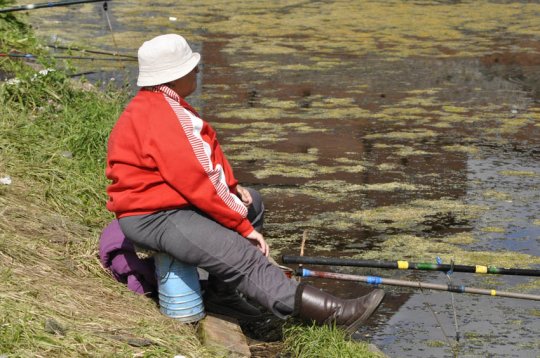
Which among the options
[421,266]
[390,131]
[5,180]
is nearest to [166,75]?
[421,266]

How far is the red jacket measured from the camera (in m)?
4.23

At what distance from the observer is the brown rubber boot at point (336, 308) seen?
4.42 metres

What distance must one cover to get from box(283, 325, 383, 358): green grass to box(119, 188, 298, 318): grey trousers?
0.17 metres

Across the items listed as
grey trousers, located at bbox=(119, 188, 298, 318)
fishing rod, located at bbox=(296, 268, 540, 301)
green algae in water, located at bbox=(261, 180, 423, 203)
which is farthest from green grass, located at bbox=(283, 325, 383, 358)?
green algae in water, located at bbox=(261, 180, 423, 203)

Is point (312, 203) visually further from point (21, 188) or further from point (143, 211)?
point (143, 211)

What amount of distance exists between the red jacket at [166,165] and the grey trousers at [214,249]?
0.05m

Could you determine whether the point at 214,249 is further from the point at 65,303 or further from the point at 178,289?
the point at 65,303

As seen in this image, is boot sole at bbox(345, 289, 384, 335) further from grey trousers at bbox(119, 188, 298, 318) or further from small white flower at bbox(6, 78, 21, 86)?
small white flower at bbox(6, 78, 21, 86)

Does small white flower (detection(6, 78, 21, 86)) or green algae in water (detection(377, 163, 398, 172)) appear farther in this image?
green algae in water (detection(377, 163, 398, 172))

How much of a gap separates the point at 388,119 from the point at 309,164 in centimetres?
178

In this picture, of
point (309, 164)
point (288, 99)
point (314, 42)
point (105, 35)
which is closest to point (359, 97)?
point (288, 99)

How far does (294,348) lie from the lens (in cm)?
454

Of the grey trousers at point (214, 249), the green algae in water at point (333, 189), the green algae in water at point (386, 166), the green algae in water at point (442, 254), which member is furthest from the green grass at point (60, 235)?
the green algae in water at point (386, 166)

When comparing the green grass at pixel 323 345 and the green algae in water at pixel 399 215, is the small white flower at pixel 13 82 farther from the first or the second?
the green grass at pixel 323 345
